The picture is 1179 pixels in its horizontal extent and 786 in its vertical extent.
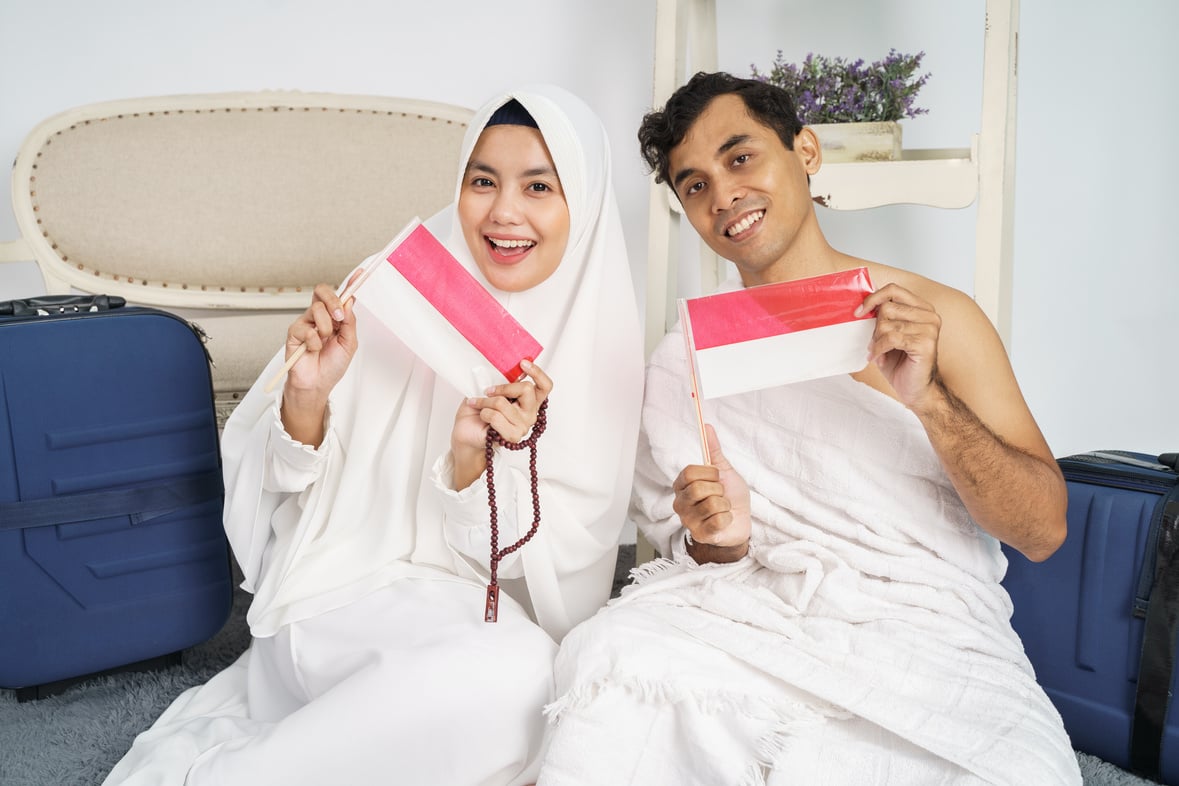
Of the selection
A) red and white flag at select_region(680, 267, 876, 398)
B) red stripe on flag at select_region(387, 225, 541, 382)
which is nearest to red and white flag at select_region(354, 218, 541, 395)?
red stripe on flag at select_region(387, 225, 541, 382)

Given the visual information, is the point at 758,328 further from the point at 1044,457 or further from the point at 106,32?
the point at 106,32

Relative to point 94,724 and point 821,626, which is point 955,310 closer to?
point 821,626

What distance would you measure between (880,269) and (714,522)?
0.60 meters

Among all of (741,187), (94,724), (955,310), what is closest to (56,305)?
(94,724)

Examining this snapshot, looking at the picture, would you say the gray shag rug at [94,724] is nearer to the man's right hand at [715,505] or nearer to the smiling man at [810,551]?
the smiling man at [810,551]

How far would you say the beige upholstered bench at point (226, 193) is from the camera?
2617 mm

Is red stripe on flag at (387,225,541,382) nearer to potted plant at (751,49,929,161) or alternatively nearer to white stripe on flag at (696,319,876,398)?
white stripe on flag at (696,319,876,398)

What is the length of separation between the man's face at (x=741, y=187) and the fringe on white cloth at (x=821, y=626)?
0.80 ft

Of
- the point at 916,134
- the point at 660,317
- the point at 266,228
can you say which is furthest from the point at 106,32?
the point at 916,134

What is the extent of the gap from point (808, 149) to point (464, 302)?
0.76 meters

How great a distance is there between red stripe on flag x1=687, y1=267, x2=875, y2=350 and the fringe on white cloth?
26cm

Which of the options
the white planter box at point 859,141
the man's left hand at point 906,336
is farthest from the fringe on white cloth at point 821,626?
the white planter box at point 859,141

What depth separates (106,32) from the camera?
9.23ft

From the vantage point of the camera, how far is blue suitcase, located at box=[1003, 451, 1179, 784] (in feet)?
4.96
